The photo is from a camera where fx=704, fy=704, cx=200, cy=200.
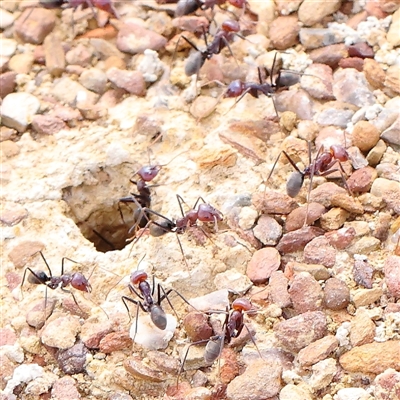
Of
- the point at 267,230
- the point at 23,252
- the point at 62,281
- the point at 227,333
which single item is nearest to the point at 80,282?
the point at 62,281

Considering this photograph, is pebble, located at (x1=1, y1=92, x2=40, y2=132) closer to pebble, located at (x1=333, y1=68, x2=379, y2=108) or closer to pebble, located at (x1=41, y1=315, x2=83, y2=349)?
pebble, located at (x1=41, y1=315, x2=83, y2=349)

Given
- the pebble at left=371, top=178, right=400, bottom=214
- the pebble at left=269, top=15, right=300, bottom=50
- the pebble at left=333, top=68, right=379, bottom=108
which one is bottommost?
the pebble at left=371, top=178, right=400, bottom=214

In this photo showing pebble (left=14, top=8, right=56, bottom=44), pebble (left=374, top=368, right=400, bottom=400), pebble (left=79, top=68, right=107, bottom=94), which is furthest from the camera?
pebble (left=14, top=8, right=56, bottom=44)

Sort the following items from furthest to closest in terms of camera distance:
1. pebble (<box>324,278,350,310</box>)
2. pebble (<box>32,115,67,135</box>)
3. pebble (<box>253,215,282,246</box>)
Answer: pebble (<box>32,115,67,135</box>) → pebble (<box>253,215,282,246</box>) → pebble (<box>324,278,350,310</box>)

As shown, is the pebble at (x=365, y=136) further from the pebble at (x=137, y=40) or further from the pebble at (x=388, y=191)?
the pebble at (x=137, y=40)

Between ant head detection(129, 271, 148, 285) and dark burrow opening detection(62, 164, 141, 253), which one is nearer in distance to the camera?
ant head detection(129, 271, 148, 285)

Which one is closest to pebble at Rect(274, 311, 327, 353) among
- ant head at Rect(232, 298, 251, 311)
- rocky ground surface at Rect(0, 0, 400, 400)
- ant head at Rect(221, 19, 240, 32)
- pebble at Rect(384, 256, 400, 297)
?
rocky ground surface at Rect(0, 0, 400, 400)

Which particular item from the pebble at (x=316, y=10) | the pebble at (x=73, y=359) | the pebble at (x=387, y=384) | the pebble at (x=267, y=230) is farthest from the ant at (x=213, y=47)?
the pebble at (x=387, y=384)

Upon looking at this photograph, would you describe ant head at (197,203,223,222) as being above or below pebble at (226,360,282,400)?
Answer: above
